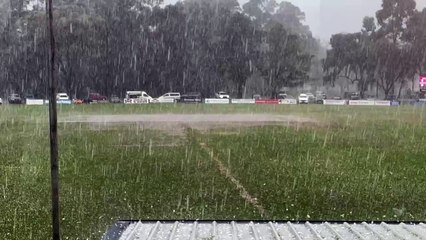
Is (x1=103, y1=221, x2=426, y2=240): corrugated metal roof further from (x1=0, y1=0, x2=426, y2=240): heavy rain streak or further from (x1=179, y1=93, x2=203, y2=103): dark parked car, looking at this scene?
(x1=179, y1=93, x2=203, y2=103): dark parked car

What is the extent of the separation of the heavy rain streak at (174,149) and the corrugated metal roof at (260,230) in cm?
2

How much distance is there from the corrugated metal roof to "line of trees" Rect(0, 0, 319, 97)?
40.8m

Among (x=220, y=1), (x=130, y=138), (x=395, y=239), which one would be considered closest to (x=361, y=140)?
(x=130, y=138)

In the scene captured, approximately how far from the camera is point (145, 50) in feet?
160

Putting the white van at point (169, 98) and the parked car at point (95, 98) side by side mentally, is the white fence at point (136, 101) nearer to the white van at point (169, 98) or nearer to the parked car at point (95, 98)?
the white van at point (169, 98)

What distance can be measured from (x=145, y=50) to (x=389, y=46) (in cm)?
2381

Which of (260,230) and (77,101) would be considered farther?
(77,101)

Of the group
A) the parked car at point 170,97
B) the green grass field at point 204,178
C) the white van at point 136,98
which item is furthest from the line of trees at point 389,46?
the green grass field at point 204,178

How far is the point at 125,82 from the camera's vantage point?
5044 centimetres

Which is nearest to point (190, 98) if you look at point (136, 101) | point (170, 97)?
point (170, 97)

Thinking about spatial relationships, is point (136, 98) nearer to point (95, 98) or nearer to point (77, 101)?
point (95, 98)

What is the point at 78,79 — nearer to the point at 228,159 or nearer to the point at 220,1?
the point at 220,1

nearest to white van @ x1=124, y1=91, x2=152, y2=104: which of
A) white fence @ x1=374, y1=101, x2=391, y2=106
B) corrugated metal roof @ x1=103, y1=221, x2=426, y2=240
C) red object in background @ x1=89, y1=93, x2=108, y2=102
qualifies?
red object in background @ x1=89, y1=93, x2=108, y2=102

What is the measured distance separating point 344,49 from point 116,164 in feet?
149
